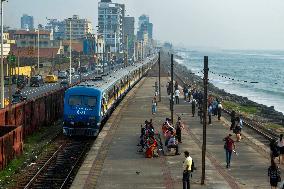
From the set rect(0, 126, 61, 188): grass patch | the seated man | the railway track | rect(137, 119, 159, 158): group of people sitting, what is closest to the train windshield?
the railway track

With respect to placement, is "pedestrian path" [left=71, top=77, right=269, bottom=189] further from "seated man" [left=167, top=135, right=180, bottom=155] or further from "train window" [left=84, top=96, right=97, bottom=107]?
"train window" [left=84, top=96, right=97, bottom=107]

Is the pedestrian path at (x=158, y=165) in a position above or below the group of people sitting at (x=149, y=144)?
below

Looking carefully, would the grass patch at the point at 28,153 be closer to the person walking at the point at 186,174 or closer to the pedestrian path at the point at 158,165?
the pedestrian path at the point at 158,165

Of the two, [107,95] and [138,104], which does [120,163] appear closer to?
[107,95]

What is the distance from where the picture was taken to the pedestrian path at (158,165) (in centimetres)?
2012

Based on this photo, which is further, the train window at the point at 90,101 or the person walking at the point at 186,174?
the train window at the point at 90,101

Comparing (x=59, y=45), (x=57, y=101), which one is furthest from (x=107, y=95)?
(x=59, y=45)

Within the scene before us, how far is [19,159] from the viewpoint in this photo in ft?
82.5

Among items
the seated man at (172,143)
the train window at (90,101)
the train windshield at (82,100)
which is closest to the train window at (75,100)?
the train windshield at (82,100)

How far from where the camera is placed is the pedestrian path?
66.0 ft

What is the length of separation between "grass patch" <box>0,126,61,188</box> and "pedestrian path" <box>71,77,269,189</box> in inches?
112

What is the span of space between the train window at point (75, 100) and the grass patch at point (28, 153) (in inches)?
102

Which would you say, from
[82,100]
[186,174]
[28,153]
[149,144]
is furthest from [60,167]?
[82,100]

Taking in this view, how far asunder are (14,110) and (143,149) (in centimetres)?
836
